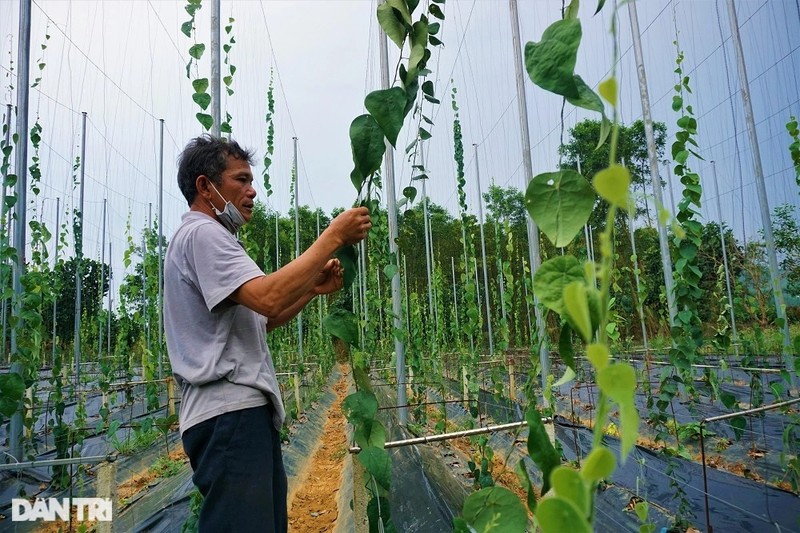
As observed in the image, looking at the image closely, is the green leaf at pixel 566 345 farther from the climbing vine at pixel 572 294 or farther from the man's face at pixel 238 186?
the man's face at pixel 238 186

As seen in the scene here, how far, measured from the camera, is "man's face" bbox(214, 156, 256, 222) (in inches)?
60.0

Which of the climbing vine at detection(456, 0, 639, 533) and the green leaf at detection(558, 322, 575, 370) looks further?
the green leaf at detection(558, 322, 575, 370)

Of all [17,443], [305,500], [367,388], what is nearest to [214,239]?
[367,388]

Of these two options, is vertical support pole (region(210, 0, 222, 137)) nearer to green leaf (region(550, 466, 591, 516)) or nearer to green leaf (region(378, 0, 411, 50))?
green leaf (region(378, 0, 411, 50))

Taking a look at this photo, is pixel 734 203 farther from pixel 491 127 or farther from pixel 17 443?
pixel 17 443

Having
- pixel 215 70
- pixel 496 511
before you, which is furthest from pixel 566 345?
pixel 215 70

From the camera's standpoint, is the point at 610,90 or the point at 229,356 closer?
the point at 610,90

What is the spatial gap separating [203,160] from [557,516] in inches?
56.6

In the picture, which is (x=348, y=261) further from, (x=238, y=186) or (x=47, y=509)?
(x=47, y=509)

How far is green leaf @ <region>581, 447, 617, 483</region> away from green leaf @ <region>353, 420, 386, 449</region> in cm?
91

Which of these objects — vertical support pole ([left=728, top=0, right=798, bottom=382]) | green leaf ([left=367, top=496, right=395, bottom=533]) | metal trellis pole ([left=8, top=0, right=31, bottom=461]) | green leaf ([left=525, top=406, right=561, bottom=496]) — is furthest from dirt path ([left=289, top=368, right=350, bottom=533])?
vertical support pole ([left=728, top=0, right=798, bottom=382])

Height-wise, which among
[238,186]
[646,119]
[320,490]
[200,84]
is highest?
[646,119]

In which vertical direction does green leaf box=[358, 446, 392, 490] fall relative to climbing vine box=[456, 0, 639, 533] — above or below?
below

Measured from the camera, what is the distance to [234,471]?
4.23 ft
